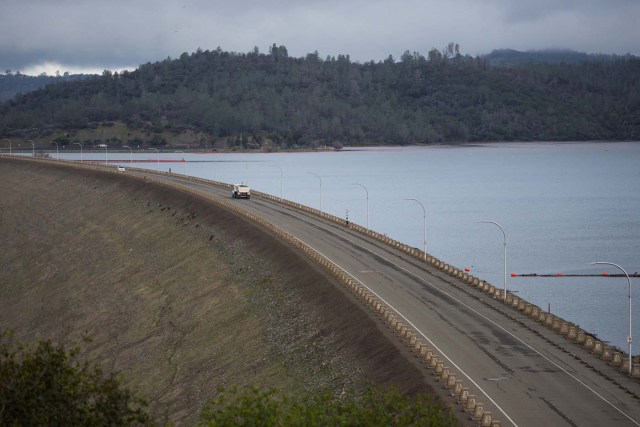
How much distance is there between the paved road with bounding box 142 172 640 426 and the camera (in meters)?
32.0

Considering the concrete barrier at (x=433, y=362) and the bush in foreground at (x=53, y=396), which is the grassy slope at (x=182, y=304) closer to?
the concrete barrier at (x=433, y=362)

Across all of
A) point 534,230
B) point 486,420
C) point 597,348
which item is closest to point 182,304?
point 597,348

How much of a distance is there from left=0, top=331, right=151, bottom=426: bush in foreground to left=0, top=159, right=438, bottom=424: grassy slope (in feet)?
8.08

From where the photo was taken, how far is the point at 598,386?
35000 millimetres

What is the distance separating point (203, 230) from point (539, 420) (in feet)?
210

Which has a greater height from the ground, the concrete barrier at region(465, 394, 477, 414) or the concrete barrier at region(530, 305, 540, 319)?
the concrete barrier at region(465, 394, 477, 414)

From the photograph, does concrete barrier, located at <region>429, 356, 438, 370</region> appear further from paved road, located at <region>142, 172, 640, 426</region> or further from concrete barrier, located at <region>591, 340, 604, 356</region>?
concrete barrier, located at <region>591, 340, 604, 356</region>

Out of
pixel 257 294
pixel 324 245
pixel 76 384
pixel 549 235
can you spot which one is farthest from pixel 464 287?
pixel 549 235

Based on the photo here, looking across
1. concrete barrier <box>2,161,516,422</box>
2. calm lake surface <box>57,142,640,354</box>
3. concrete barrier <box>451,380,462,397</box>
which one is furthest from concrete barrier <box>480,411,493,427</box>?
calm lake surface <box>57,142,640,354</box>

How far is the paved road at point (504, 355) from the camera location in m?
32.0

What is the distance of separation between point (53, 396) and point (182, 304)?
161ft

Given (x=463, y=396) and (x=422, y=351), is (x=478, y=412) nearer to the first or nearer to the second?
(x=463, y=396)

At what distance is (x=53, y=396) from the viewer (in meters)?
20.3

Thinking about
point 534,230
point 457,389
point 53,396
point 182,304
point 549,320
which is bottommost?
point 534,230
